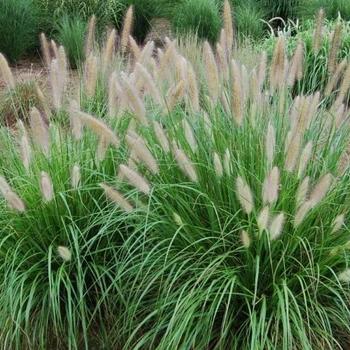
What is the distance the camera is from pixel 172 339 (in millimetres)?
2582

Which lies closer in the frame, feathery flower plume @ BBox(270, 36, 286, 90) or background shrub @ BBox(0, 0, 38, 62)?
feathery flower plume @ BBox(270, 36, 286, 90)

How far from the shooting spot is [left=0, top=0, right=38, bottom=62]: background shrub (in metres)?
8.50

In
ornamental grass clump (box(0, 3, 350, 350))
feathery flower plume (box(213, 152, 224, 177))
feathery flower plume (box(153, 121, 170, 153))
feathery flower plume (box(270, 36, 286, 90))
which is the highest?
feathery flower plume (box(270, 36, 286, 90))

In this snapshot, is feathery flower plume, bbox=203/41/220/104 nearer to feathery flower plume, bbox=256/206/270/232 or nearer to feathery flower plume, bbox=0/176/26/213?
feathery flower plume, bbox=256/206/270/232

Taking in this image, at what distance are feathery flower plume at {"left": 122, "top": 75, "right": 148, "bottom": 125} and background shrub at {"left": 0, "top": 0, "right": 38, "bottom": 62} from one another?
20.0ft

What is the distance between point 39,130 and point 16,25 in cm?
608

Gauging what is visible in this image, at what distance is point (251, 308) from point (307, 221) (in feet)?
1.41

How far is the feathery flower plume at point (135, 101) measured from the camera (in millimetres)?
2773

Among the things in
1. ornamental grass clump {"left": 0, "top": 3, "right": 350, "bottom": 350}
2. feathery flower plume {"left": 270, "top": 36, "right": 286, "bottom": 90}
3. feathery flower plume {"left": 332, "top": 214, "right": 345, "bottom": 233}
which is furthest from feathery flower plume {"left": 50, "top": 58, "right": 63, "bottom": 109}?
feathery flower plume {"left": 332, "top": 214, "right": 345, "bottom": 233}

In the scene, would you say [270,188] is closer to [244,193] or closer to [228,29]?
[244,193]

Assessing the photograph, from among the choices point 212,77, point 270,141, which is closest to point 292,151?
point 270,141

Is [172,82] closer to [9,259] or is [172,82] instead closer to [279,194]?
[279,194]

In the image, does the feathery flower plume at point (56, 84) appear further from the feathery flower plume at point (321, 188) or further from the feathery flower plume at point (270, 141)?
the feathery flower plume at point (321, 188)

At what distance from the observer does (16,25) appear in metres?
8.59
